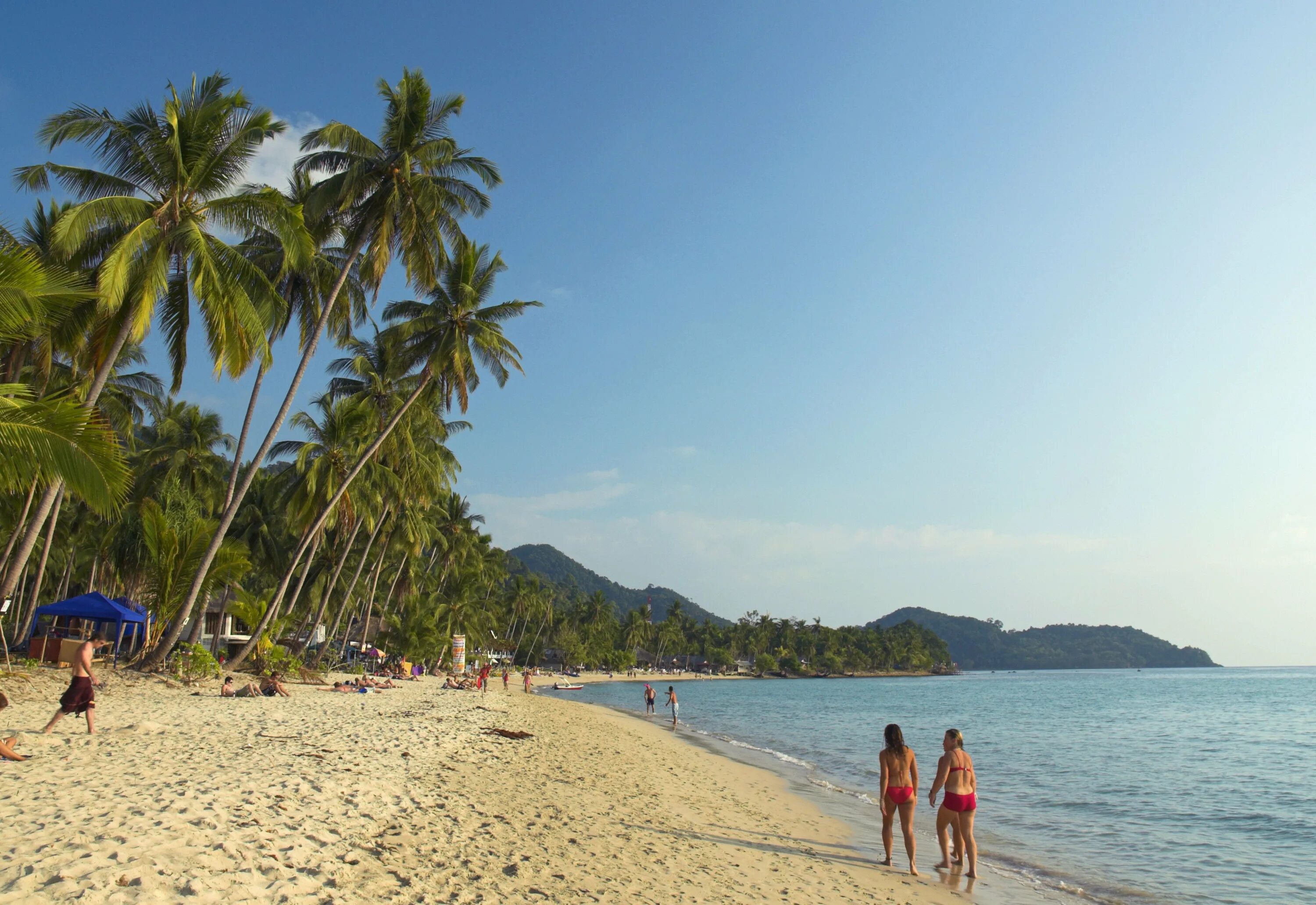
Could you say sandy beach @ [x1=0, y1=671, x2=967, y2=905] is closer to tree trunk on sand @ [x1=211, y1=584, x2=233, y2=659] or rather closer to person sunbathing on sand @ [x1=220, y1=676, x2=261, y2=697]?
person sunbathing on sand @ [x1=220, y1=676, x2=261, y2=697]

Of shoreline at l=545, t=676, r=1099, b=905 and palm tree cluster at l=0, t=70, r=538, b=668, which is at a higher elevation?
palm tree cluster at l=0, t=70, r=538, b=668

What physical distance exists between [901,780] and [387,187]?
59.1ft

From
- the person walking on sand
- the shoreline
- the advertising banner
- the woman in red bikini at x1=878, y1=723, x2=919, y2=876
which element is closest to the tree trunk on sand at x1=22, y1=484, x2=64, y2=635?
the person walking on sand

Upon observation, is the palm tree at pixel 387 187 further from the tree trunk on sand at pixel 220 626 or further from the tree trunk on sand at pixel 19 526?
the tree trunk on sand at pixel 220 626

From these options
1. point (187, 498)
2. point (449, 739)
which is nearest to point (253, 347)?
point (449, 739)

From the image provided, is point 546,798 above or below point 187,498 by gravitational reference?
below

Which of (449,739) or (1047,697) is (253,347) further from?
(1047,697)

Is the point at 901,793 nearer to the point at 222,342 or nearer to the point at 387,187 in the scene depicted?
the point at 222,342

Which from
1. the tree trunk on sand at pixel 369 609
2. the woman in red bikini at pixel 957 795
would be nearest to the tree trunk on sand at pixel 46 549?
the tree trunk on sand at pixel 369 609

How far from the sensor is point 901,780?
318 inches

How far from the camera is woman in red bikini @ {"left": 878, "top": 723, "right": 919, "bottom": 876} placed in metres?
8.09

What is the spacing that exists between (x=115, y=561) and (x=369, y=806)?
32778mm

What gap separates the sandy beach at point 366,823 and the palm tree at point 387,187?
976cm

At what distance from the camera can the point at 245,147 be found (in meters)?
14.4
